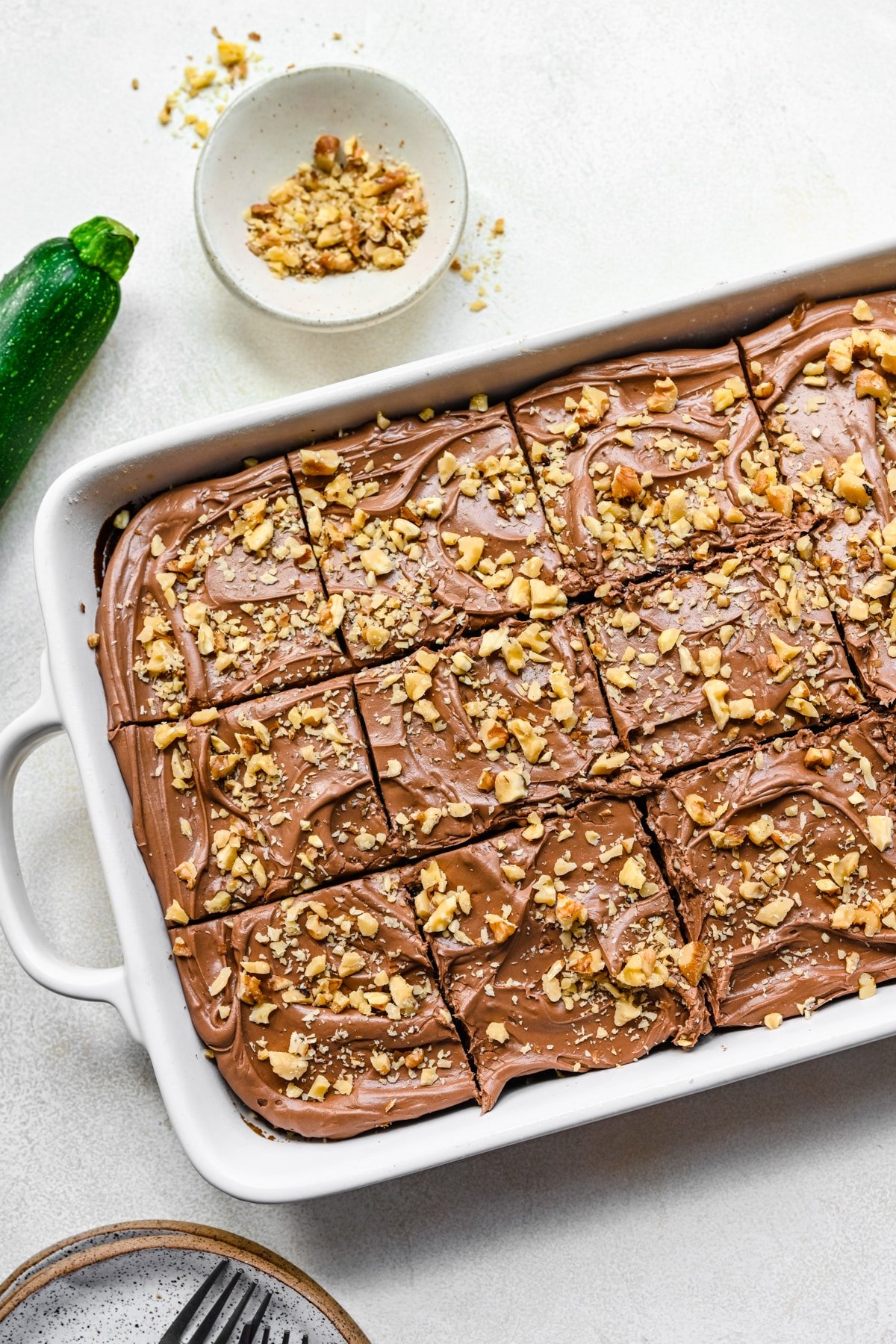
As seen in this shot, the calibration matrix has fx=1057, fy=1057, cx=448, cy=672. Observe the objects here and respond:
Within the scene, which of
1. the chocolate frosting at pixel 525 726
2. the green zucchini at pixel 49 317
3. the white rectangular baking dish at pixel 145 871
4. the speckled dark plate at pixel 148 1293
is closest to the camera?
the white rectangular baking dish at pixel 145 871

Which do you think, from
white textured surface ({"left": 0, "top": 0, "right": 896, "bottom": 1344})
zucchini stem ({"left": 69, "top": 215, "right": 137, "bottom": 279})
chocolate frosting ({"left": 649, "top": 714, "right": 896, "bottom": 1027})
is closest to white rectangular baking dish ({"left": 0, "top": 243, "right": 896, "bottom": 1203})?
chocolate frosting ({"left": 649, "top": 714, "right": 896, "bottom": 1027})

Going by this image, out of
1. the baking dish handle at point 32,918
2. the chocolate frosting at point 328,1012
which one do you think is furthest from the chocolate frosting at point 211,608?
the chocolate frosting at point 328,1012

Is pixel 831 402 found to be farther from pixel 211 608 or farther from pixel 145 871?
pixel 145 871

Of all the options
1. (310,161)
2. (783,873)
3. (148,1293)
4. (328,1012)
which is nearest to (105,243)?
(310,161)

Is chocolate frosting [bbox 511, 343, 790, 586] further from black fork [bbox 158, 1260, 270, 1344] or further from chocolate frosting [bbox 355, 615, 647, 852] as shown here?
black fork [bbox 158, 1260, 270, 1344]

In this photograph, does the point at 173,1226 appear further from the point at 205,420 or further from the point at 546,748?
the point at 205,420

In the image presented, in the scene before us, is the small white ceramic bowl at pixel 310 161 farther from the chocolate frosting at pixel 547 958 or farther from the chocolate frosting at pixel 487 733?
the chocolate frosting at pixel 547 958

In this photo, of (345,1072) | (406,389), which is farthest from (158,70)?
(345,1072)
